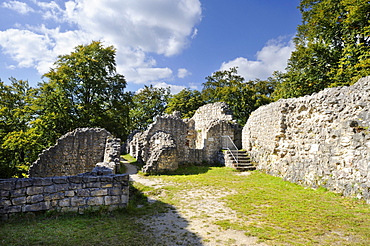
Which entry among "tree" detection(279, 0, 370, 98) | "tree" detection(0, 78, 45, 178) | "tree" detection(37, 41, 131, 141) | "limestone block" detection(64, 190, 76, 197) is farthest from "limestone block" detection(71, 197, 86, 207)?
"tree" detection(37, 41, 131, 141)

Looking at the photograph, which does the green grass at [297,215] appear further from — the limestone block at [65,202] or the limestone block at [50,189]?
the limestone block at [50,189]

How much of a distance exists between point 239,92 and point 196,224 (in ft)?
86.8

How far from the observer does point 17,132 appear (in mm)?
18609

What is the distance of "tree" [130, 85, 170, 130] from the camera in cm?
3566

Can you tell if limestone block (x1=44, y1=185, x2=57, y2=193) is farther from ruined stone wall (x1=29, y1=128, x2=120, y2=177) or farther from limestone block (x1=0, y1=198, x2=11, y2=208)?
ruined stone wall (x1=29, y1=128, x2=120, y2=177)

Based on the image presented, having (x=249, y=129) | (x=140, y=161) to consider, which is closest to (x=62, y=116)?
(x=140, y=161)

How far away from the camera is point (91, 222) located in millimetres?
5117

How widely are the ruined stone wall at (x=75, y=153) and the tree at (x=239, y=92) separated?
19319 mm

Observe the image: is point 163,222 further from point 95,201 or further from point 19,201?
point 19,201

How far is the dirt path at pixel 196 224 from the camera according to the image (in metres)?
4.31

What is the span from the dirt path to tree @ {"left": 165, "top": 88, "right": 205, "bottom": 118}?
2513cm

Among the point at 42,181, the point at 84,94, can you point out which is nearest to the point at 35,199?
the point at 42,181

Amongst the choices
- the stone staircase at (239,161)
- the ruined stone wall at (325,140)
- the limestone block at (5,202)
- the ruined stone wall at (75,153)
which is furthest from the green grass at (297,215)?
the ruined stone wall at (75,153)

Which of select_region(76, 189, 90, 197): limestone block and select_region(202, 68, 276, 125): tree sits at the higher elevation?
select_region(202, 68, 276, 125): tree
